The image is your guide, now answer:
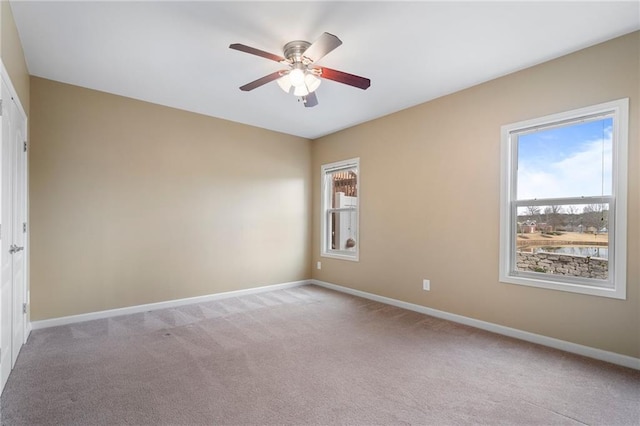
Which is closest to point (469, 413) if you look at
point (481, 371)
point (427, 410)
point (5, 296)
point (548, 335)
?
point (427, 410)

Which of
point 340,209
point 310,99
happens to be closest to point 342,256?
point 340,209

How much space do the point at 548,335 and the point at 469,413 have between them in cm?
157

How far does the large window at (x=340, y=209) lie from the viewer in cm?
514

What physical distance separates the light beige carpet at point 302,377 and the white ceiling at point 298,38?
273 centimetres

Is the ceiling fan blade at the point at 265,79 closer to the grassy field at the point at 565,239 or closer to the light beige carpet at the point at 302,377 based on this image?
the light beige carpet at the point at 302,377

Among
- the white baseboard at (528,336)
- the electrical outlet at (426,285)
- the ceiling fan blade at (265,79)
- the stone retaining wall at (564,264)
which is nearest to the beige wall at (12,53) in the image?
the ceiling fan blade at (265,79)

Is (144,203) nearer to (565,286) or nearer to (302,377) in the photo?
(302,377)

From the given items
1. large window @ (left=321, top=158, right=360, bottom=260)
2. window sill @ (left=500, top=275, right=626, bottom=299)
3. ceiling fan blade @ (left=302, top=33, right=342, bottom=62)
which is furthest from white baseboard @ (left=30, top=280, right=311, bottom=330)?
ceiling fan blade @ (left=302, top=33, right=342, bottom=62)

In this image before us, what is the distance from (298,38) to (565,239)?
3103 millimetres

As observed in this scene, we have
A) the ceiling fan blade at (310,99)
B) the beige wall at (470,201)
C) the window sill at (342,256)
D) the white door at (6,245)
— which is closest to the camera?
the white door at (6,245)

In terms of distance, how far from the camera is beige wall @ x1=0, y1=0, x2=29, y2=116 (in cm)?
211

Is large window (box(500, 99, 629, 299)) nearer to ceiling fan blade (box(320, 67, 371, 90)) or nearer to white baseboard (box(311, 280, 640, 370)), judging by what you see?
white baseboard (box(311, 280, 640, 370))

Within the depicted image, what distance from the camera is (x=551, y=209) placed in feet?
10.0

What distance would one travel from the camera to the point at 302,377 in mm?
2381
